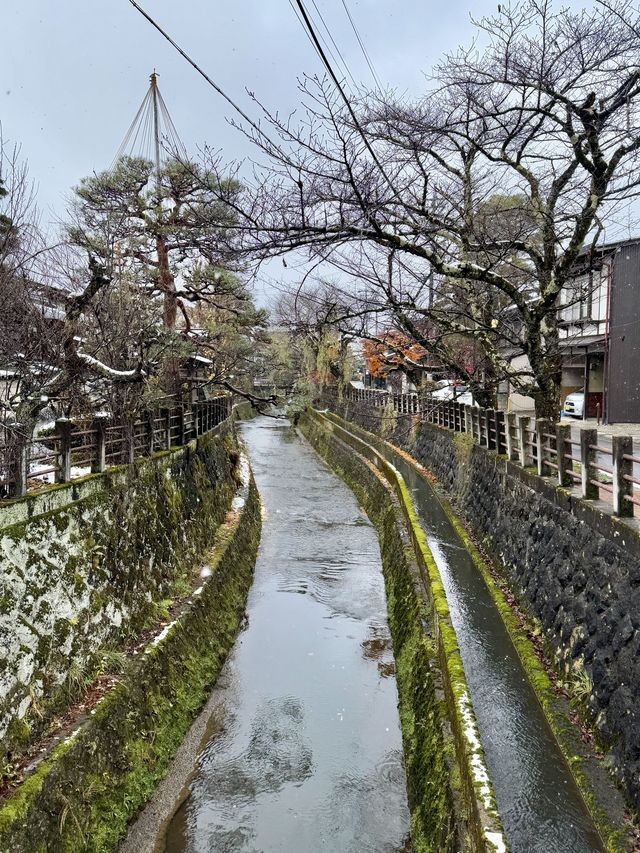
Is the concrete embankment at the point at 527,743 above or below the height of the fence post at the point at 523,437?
below

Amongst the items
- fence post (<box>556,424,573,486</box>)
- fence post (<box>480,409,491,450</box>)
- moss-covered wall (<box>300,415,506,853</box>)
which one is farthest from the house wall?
fence post (<box>556,424,573,486</box>)

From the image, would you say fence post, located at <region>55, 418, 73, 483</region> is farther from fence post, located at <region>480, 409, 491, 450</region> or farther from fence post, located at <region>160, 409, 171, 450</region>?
fence post, located at <region>480, 409, 491, 450</region>

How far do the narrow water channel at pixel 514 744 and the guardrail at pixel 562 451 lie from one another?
107 inches

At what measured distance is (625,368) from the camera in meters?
22.2

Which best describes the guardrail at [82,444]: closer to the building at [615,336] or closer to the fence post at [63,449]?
the fence post at [63,449]

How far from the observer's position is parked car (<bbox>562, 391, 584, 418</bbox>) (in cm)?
2522

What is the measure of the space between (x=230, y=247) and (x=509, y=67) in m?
5.85

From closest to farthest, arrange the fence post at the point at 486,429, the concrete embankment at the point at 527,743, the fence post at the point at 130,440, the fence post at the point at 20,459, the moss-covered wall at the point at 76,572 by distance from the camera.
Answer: the concrete embankment at the point at 527,743 < the moss-covered wall at the point at 76,572 < the fence post at the point at 20,459 < the fence post at the point at 130,440 < the fence post at the point at 486,429

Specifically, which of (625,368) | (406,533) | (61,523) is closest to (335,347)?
(625,368)

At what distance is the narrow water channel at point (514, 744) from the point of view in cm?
515

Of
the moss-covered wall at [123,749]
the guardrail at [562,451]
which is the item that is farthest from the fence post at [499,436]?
the moss-covered wall at [123,749]

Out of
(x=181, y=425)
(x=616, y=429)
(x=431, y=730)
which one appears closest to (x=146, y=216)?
(x=181, y=425)

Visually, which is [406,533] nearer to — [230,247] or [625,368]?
[230,247]

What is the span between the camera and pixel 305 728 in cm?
873
